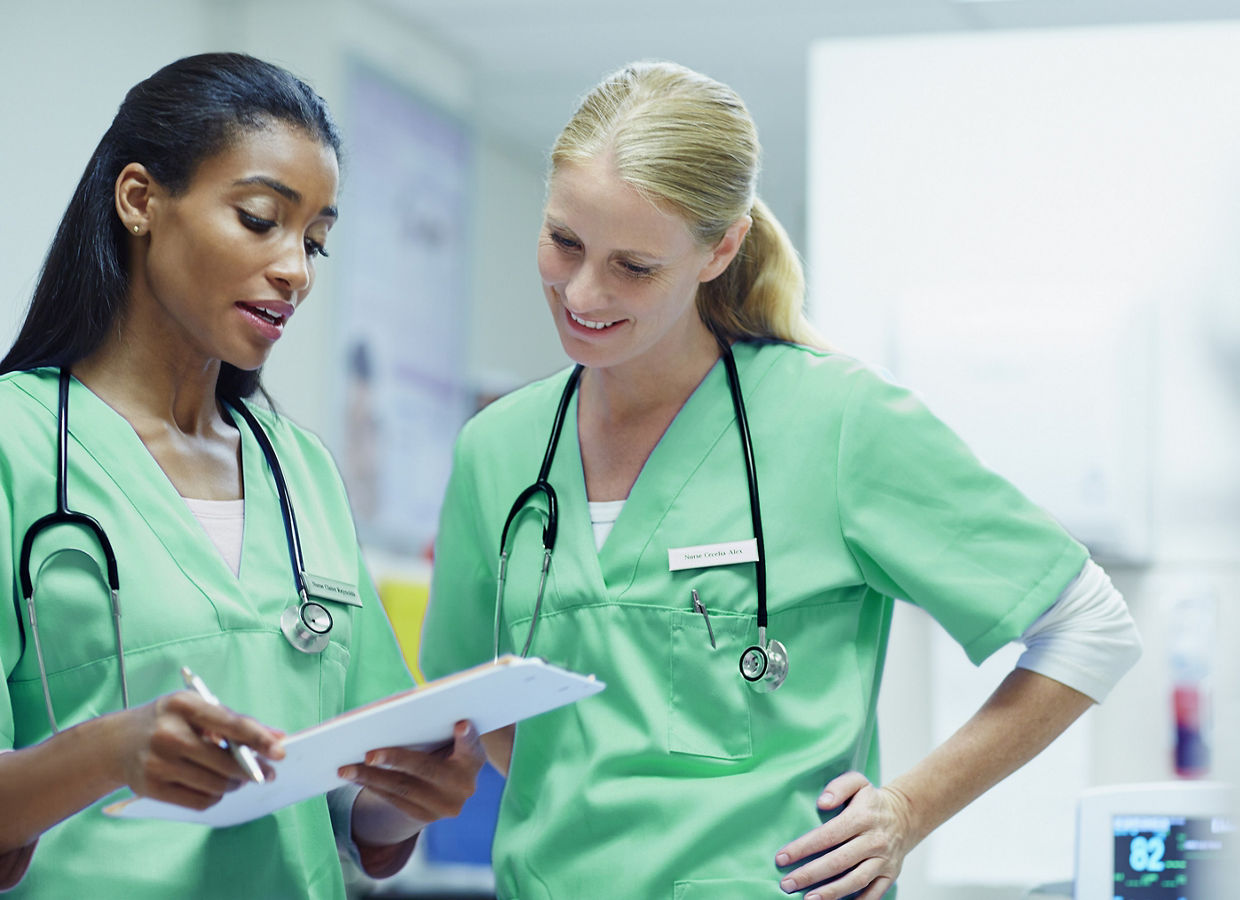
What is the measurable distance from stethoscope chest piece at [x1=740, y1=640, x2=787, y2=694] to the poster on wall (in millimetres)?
2984

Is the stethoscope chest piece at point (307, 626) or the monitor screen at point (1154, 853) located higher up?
the stethoscope chest piece at point (307, 626)

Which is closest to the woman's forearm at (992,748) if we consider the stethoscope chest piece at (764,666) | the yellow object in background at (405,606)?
the stethoscope chest piece at (764,666)

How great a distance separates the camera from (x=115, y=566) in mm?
1243

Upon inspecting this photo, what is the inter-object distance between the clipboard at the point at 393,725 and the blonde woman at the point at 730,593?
22 centimetres

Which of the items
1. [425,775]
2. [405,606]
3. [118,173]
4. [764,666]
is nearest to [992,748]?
[764,666]

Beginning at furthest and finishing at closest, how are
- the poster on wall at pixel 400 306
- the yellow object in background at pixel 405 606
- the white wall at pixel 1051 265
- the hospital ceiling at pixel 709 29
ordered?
the poster on wall at pixel 400 306
the hospital ceiling at pixel 709 29
the yellow object in background at pixel 405 606
the white wall at pixel 1051 265

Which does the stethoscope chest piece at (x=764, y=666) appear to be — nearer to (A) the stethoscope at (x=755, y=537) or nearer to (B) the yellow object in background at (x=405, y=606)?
(A) the stethoscope at (x=755, y=537)

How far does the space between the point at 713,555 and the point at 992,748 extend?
34cm

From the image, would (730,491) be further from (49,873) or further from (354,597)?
(49,873)

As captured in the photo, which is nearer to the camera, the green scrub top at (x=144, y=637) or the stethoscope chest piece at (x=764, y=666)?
the green scrub top at (x=144, y=637)

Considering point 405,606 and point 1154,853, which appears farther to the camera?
point 405,606

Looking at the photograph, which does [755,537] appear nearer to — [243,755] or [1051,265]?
[243,755]

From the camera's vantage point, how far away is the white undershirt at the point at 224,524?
4.58 feet

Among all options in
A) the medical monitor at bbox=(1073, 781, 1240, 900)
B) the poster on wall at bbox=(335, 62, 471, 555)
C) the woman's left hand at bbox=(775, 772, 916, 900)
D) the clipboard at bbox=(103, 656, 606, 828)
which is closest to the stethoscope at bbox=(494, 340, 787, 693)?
the woman's left hand at bbox=(775, 772, 916, 900)
